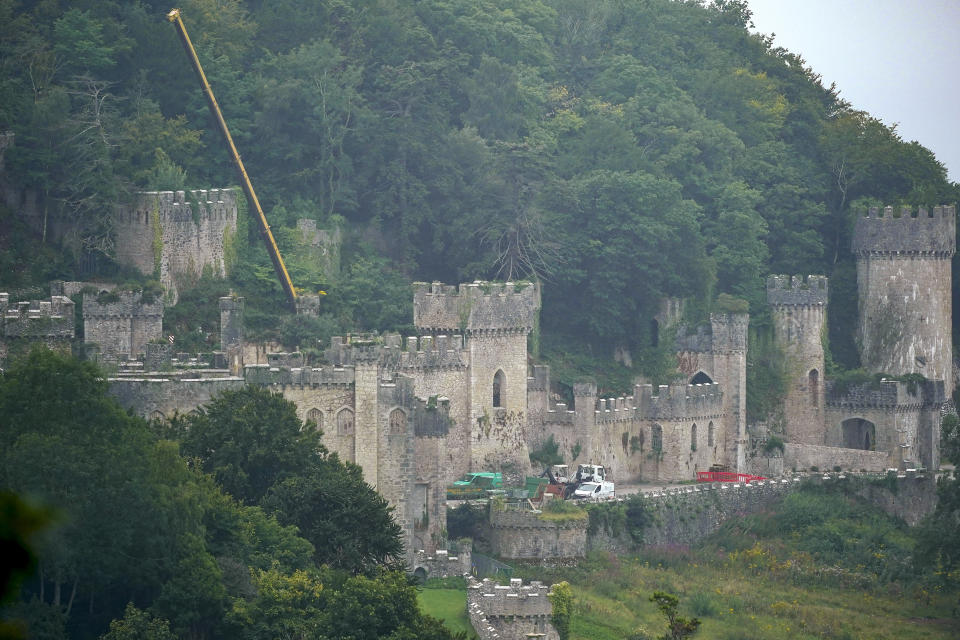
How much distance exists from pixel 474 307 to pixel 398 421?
839cm

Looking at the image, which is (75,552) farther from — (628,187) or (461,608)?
(628,187)

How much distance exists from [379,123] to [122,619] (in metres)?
29.9

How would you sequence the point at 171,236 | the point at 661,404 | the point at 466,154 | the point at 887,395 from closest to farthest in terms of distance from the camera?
1. the point at 171,236
2. the point at 661,404
3. the point at 466,154
4. the point at 887,395

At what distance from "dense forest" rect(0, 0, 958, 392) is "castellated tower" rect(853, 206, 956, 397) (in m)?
1.13

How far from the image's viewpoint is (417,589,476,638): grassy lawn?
1935 inches

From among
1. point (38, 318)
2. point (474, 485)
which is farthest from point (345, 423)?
point (38, 318)

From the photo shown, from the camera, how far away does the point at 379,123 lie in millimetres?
69062

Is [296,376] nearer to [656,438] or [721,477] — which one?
[656,438]

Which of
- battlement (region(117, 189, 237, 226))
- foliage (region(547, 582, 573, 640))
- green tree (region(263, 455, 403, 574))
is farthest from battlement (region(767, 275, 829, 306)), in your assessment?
green tree (region(263, 455, 403, 574))

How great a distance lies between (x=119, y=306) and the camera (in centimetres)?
5781

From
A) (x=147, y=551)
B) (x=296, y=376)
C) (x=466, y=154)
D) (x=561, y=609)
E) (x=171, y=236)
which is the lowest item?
(x=561, y=609)

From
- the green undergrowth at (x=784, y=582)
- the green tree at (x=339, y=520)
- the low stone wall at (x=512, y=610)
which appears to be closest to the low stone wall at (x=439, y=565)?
the green undergrowth at (x=784, y=582)

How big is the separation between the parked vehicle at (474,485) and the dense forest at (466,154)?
574 centimetres

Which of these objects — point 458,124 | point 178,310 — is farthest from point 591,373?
point 178,310
